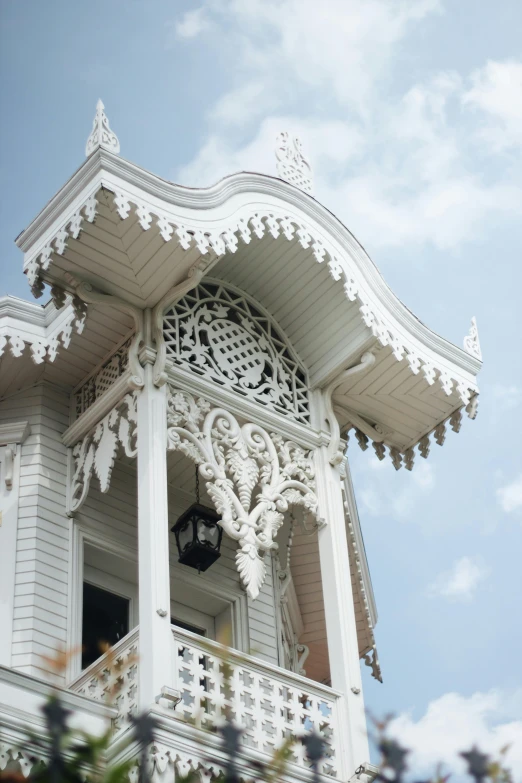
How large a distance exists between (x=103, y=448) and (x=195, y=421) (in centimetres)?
88

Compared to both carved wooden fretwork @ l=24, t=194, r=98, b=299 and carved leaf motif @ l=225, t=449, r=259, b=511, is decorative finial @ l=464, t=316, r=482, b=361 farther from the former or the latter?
carved wooden fretwork @ l=24, t=194, r=98, b=299

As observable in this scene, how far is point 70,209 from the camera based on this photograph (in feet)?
30.1

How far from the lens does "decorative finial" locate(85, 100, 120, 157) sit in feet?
30.1

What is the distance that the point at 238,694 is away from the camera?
27.7ft

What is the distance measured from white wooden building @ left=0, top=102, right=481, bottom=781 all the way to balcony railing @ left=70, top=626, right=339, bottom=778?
2 centimetres

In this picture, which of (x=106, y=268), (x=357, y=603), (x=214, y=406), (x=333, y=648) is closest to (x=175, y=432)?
Result: (x=214, y=406)

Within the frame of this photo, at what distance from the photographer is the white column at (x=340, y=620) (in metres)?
8.82

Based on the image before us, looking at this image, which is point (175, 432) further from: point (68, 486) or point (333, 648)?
point (333, 648)

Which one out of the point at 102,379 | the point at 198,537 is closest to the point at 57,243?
the point at 102,379

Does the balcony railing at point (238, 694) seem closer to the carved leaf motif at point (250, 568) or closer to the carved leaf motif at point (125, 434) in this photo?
the carved leaf motif at point (250, 568)

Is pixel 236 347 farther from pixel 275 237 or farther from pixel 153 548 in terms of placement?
pixel 153 548

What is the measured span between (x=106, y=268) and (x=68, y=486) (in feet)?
7.01

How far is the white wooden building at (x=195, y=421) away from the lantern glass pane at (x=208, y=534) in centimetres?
2

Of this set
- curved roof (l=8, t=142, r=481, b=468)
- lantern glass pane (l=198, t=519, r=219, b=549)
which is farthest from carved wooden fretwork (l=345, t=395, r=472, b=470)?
lantern glass pane (l=198, t=519, r=219, b=549)
